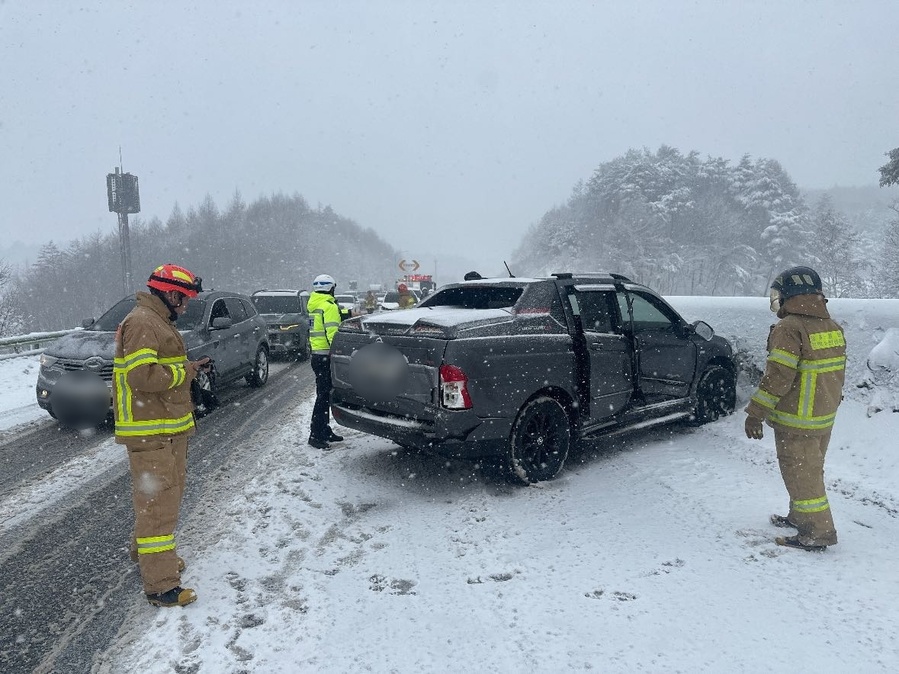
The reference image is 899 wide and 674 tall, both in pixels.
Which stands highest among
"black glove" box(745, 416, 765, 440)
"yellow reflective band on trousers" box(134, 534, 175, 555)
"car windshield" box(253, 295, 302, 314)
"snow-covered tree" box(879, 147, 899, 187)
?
"snow-covered tree" box(879, 147, 899, 187)

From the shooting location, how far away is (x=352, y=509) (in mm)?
4801

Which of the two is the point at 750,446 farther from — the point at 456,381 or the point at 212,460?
the point at 212,460

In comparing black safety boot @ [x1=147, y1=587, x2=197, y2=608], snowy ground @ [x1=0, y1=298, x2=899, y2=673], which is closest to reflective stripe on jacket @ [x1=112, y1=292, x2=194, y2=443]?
black safety boot @ [x1=147, y1=587, x2=197, y2=608]

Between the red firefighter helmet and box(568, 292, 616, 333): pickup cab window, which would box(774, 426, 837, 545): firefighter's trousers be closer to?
box(568, 292, 616, 333): pickup cab window

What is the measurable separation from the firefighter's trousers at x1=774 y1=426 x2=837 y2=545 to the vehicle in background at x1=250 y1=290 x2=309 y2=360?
40.8 ft

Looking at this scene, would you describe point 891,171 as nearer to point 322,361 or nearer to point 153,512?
point 322,361

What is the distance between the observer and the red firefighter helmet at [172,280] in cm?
346

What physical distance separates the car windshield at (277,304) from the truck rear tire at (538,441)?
454 inches

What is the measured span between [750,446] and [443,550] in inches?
162

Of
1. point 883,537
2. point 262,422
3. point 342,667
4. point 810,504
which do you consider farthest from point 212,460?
point 883,537

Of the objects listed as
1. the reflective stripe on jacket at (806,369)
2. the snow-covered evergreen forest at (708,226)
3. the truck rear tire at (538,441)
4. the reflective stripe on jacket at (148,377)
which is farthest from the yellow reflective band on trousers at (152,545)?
the snow-covered evergreen forest at (708,226)

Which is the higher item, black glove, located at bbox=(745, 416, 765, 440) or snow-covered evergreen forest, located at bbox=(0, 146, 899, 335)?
snow-covered evergreen forest, located at bbox=(0, 146, 899, 335)

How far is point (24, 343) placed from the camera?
45.8 ft

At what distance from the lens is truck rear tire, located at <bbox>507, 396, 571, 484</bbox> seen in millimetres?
5020
